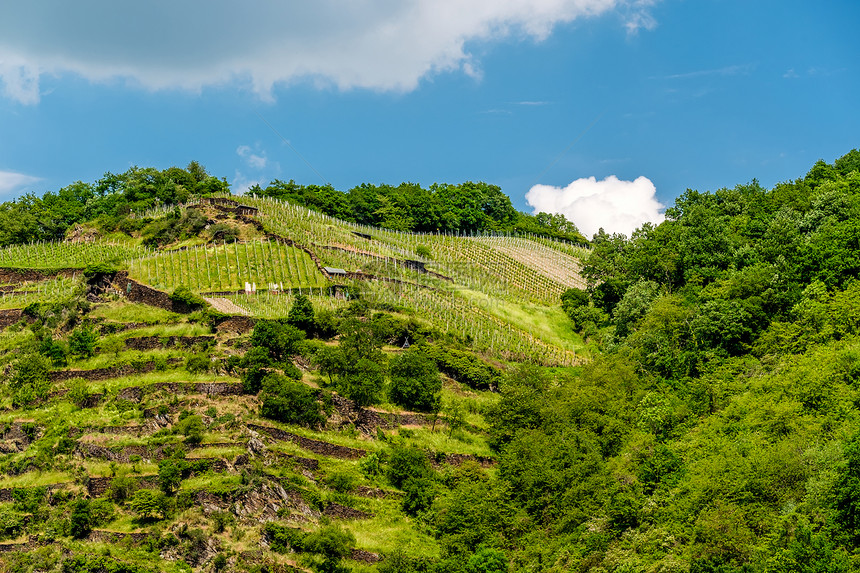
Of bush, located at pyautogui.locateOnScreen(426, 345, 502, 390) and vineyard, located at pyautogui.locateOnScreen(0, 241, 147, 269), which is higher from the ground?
vineyard, located at pyautogui.locateOnScreen(0, 241, 147, 269)

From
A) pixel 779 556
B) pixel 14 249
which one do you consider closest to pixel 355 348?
pixel 779 556

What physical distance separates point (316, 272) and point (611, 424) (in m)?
33.0

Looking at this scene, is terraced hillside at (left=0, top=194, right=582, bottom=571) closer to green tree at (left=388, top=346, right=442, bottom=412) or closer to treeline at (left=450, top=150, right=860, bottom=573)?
green tree at (left=388, top=346, right=442, bottom=412)

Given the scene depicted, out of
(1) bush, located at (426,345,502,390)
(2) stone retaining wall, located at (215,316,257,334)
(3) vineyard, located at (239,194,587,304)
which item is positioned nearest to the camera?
(2) stone retaining wall, located at (215,316,257,334)

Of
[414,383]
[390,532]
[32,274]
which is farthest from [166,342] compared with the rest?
[390,532]

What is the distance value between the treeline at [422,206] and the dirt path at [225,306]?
4140 cm

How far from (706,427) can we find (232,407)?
1108 inches

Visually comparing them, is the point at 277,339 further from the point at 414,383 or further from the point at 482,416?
the point at 482,416

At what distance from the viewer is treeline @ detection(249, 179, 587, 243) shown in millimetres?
116250

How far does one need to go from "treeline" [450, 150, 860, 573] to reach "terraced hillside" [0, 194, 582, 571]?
427 cm

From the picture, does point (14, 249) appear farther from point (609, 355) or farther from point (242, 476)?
point (609, 355)

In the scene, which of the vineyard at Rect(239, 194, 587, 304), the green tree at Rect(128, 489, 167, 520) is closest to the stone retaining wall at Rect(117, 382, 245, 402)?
the green tree at Rect(128, 489, 167, 520)

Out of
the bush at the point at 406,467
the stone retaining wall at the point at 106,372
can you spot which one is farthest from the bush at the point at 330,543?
the stone retaining wall at the point at 106,372

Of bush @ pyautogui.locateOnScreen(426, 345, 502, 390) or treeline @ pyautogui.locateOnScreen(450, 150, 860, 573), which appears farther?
bush @ pyautogui.locateOnScreen(426, 345, 502, 390)
